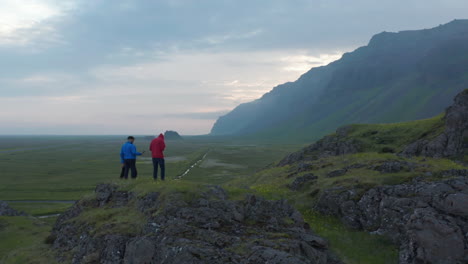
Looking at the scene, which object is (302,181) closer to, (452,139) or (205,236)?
(205,236)

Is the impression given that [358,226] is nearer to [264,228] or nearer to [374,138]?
[264,228]

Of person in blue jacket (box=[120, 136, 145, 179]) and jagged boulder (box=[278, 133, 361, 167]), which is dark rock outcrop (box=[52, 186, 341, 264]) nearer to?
person in blue jacket (box=[120, 136, 145, 179])

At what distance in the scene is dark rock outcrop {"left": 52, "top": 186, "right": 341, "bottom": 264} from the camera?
17.8 m

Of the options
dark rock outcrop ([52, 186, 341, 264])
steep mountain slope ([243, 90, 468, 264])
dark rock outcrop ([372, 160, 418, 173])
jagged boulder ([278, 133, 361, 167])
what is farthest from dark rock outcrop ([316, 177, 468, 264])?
jagged boulder ([278, 133, 361, 167])

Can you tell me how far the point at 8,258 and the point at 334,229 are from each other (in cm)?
2735

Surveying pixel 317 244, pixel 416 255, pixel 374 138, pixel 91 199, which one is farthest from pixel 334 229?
pixel 374 138

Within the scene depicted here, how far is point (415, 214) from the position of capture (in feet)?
67.7

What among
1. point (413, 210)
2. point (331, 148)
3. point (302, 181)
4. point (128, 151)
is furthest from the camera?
point (331, 148)

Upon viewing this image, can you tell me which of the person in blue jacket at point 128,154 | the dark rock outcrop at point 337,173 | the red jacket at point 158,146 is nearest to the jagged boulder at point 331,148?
the dark rock outcrop at point 337,173

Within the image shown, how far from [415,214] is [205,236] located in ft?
45.6

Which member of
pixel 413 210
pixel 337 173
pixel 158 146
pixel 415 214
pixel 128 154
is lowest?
pixel 413 210

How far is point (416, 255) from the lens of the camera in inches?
756

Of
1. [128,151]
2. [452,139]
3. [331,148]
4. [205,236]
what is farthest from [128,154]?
[331,148]

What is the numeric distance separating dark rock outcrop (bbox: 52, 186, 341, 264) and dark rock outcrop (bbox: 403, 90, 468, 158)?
113ft
